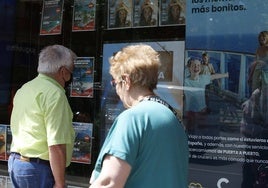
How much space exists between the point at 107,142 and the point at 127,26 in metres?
2.93

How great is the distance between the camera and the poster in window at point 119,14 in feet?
16.6

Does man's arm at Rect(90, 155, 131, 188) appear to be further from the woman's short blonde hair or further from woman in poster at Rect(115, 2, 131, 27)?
woman in poster at Rect(115, 2, 131, 27)

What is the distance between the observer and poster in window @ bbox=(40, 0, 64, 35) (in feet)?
18.1

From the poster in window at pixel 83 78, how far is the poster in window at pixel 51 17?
1.57 feet

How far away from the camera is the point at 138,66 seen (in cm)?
234

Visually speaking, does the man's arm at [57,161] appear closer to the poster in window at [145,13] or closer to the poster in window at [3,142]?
the poster in window at [145,13]

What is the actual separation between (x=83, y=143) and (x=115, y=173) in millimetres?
3172

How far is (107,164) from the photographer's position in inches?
86.7

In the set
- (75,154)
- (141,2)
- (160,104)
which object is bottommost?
(75,154)

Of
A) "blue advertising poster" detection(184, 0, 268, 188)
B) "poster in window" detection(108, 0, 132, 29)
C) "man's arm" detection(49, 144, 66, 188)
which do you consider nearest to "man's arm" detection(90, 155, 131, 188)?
"man's arm" detection(49, 144, 66, 188)

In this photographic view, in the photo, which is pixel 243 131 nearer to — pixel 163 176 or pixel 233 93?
pixel 233 93

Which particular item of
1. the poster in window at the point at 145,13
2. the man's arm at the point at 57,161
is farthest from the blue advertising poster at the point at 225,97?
the man's arm at the point at 57,161

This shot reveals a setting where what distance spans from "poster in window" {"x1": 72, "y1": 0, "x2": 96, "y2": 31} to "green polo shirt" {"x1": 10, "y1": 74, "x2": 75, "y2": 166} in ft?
6.38

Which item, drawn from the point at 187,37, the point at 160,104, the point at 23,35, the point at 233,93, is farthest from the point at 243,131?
the point at 23,35
